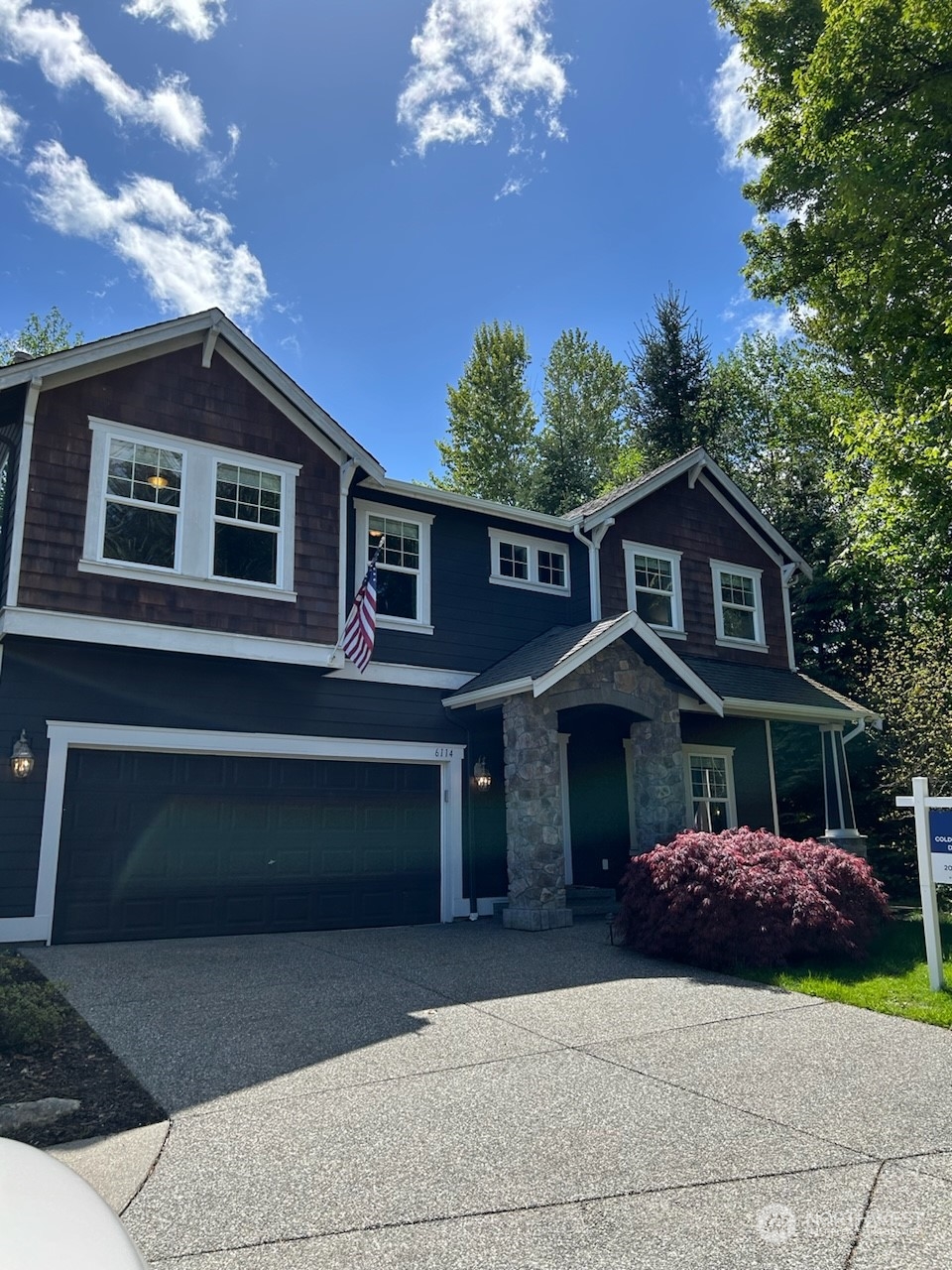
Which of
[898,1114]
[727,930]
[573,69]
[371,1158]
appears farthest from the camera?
[573,69]

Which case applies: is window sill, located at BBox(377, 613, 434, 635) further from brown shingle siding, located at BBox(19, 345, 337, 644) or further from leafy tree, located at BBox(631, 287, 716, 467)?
leafy tree, located at BBox(631, 287, 716, 467)

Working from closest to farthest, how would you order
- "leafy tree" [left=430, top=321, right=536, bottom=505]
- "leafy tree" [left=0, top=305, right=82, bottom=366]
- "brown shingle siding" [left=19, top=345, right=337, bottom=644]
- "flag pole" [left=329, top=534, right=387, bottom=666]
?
"brown shingle siding" [left=19, top=345, right=337, bottom=644] → "flag pole" [left=329, top=534, right=387, bottom=666] → "leafy tree" [left=0, top=305, right=82, bottom=366] → "leafy tree" [left=430, top=321, right=536, bottom=505]

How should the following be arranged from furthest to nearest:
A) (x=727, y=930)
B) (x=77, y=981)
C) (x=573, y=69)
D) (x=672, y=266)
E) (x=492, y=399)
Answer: (x=492, y=399) → (x=672, y=266) → (x=573, y=69) → (x=727, y=930) → (x=77, y=981)

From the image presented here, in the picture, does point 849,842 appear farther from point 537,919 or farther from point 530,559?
point 530,559

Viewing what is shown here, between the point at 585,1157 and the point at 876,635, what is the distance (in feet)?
66.1

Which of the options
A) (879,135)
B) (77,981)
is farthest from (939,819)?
(879,135)

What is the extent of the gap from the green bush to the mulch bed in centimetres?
6

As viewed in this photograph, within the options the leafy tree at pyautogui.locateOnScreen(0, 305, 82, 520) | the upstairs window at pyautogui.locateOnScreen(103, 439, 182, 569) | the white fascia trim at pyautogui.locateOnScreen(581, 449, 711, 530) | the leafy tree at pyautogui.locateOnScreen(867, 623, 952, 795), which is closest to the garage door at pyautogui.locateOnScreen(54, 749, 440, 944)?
the upstairs window at pyautogui.locateOnScreen(103, 439, 182, 569)

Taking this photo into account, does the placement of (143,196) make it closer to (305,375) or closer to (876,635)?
(305,375)

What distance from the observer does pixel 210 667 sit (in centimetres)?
1117

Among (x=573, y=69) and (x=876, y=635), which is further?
(x=876, y=635)

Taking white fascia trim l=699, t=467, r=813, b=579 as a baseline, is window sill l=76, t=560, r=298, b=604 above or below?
below

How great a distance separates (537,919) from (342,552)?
531 cm

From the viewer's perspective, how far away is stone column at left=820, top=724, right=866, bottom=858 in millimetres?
14516
